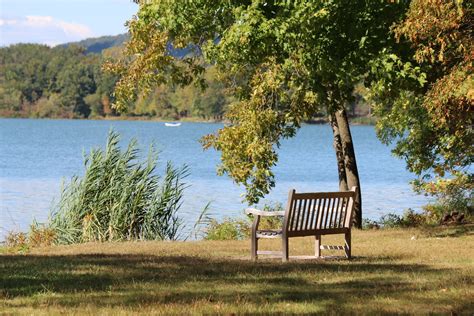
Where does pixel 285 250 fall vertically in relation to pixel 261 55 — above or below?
below

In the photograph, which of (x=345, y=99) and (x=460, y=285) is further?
(x=345, y=99)

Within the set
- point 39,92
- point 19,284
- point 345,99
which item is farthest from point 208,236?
point 39,92

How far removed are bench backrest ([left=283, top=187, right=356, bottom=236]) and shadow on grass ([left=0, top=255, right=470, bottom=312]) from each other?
1.91 feet

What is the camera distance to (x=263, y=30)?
14.7m

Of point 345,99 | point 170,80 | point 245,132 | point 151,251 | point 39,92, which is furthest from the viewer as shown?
point 39,92

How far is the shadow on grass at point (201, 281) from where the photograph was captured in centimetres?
872

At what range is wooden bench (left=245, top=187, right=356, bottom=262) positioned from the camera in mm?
12430

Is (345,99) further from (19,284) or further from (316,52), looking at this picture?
(19,284)

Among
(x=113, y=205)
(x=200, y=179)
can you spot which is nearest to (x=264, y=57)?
(x=113, y=205)

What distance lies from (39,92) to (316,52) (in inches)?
6692

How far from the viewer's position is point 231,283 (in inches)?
384

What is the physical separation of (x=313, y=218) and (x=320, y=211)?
142 mm

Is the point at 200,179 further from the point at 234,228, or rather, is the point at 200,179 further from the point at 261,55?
the point at 261,55

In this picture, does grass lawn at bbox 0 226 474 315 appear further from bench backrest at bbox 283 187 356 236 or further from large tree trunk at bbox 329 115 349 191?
large tree trunk at bbox 329 115 349 191
